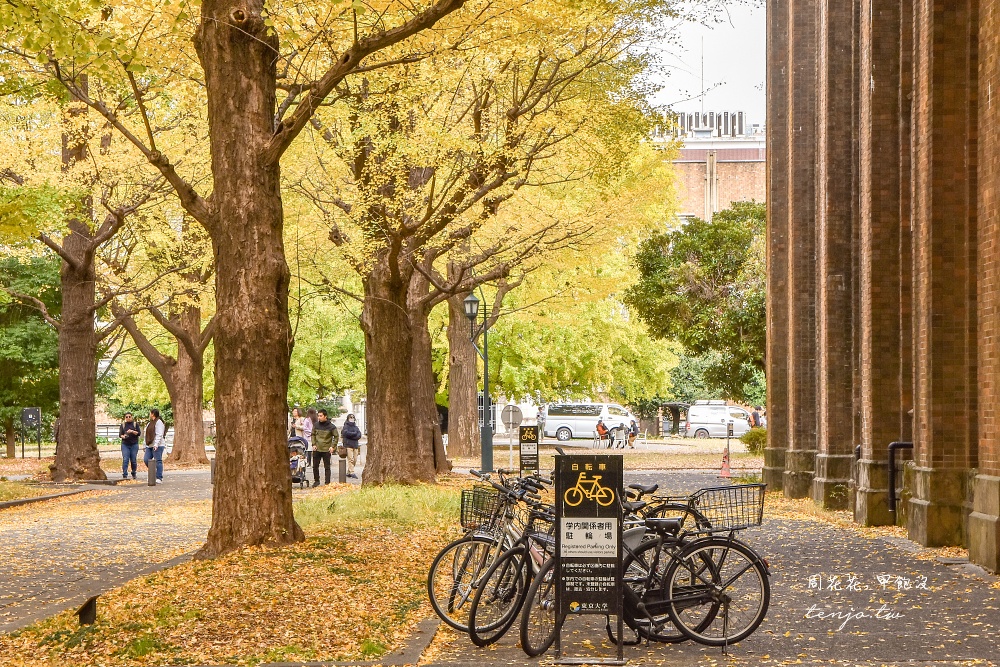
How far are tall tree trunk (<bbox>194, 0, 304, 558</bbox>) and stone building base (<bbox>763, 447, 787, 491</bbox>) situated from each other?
51.1 ft

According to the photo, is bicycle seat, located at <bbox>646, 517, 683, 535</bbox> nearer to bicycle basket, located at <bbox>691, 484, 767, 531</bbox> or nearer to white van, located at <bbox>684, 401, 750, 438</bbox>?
bicycle basket, located at <bbox>691, 484, 767, 531</bbox>

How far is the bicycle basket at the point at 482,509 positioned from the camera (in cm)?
959

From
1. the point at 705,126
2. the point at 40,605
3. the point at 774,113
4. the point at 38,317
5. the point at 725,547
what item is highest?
the point at 705,126

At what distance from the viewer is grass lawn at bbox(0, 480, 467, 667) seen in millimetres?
8539

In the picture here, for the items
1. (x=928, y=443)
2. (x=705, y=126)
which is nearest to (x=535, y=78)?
(x=928, y=443)

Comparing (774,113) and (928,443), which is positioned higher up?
(774,113)

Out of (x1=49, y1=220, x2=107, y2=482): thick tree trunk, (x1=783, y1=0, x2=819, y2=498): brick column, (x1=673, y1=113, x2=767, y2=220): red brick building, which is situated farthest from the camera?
(x1=673, y1=113, x2=767, y2=220): red brick building

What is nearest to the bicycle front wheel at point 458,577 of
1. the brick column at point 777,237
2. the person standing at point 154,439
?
the brick column at point 777,237

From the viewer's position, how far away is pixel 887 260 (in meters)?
18.0

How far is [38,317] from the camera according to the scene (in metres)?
41.9

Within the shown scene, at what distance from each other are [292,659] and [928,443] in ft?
31.6

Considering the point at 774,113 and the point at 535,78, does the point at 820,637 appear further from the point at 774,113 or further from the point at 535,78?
the point at 774,113

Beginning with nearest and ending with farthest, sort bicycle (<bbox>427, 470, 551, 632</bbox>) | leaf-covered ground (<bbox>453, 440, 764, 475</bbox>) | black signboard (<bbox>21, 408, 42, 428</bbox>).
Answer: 1. bicycle (<bbox>427, 470, 551, 632</bbox>)
2. leaf-covered ground (<bbox>453, 440, 764, 475</bbox>)
3. black signboard (<bbox>21, 408, 42, 428</bbox>)

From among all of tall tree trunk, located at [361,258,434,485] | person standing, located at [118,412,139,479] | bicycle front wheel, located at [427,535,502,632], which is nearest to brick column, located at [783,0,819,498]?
tall tree trunk, located at [361,258,434,485]
